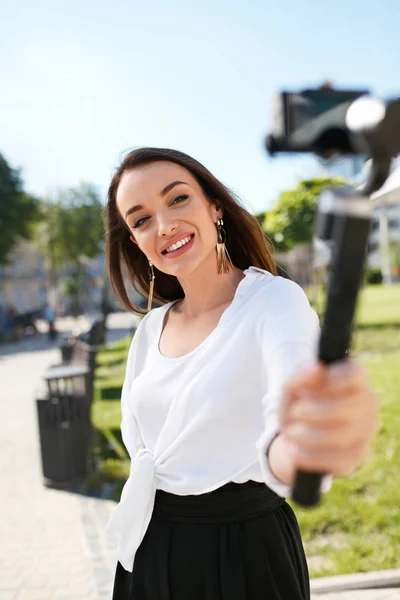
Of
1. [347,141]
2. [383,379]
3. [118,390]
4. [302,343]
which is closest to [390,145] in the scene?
[347,141]

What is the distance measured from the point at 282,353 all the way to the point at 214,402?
0.93 feet

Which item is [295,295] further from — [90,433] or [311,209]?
[311,209]

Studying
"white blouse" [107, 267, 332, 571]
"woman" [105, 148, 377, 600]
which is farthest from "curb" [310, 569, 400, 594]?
"white blouse" [107, 267, 332, 571]

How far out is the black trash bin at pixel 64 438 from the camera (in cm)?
585

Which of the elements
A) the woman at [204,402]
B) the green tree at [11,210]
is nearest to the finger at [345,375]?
the woman at [204,402]

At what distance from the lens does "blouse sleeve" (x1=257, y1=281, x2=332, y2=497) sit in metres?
1.10

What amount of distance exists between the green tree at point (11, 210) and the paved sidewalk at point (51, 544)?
25.5 m

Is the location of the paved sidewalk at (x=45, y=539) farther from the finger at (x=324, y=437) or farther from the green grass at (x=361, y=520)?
the finger at (x=324, y=437)

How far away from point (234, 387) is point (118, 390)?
889 centimetres

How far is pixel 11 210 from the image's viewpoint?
31125 mm

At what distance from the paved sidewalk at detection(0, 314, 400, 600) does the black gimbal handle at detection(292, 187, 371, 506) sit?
10.2 ft

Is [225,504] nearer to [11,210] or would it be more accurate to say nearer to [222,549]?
[222,549]

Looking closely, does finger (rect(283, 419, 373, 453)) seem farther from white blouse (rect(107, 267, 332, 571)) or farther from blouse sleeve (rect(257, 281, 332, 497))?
white blouse (rect(107, 267, 332, 571))

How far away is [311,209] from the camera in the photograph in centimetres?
1284
